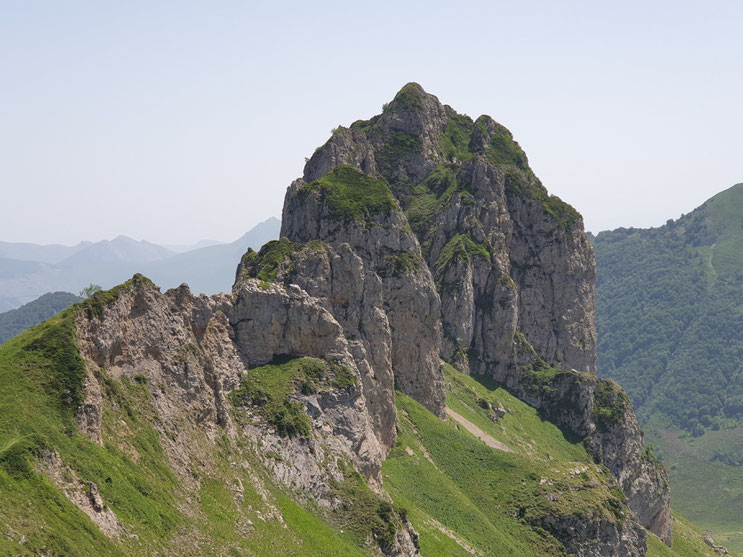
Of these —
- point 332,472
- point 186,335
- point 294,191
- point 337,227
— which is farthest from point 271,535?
point 294,191

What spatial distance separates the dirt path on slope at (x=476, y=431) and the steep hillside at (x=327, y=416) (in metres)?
0.45

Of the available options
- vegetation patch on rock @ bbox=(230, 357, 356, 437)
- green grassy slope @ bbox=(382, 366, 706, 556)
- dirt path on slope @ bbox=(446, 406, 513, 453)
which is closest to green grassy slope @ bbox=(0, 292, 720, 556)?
green grassy slope @ bbox=(382, 366, 706, 556)

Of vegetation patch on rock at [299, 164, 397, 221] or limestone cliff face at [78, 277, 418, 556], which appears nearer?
limestone cliff face at [78, 277, 418, 556]

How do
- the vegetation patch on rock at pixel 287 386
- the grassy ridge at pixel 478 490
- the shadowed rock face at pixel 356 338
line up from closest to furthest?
the shadowed rock face at pixel 356 338, the vegetation patch on rock at pixel 287 386, the grassy ridge at pixel 478 490

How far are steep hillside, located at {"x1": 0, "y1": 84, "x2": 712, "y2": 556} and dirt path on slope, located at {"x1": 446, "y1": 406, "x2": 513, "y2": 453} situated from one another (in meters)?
0.45

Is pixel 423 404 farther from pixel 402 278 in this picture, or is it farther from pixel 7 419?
pixel 7 419

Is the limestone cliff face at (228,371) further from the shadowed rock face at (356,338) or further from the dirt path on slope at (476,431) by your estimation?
→ the dirt path on slope at (476,431)

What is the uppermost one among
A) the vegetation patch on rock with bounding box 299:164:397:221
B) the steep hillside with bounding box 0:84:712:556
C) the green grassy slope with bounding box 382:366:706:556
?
the vegetation patch on rock with bounding box 299:164:397:221

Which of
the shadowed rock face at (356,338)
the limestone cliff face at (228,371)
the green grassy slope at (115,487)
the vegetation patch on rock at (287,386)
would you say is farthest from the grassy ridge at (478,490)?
the green grassy slope at (115,487)

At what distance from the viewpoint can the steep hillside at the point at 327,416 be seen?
62781mm

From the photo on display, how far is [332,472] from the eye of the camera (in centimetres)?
9238

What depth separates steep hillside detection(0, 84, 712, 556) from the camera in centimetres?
6278

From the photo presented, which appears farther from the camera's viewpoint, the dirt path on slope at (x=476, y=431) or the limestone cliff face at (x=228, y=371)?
the dirt path on slope at (x=476, y=431)

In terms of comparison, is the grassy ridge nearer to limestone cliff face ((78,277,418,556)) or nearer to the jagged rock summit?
the jagged rock summit
